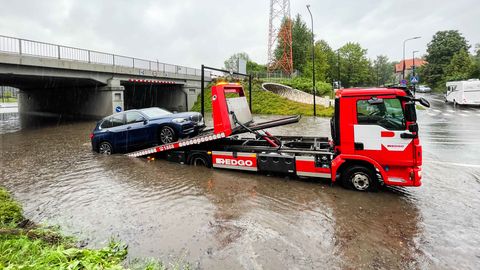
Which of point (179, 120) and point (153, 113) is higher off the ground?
point (153, 113)

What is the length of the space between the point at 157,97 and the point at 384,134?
111ft

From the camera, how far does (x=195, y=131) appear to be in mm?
10414

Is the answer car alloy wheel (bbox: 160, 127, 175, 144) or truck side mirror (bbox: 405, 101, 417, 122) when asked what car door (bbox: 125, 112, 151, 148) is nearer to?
car alloy wheel (bbox: 160, 127, 175, 144)

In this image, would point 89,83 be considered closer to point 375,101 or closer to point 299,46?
point 375,101

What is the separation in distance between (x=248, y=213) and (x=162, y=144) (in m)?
5.38

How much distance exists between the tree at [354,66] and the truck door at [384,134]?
68.8 metres

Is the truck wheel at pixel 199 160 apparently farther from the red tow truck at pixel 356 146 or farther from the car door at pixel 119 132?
the car door at pixel 119 132

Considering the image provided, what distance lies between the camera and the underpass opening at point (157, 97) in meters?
35.4

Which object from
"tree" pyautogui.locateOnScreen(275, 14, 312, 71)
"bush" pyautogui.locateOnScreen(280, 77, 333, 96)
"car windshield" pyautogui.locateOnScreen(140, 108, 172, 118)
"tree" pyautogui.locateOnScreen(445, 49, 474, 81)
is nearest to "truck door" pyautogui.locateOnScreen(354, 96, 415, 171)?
"car windshield" pyautogui.locateOnScreen(140, 108, 172, 118)

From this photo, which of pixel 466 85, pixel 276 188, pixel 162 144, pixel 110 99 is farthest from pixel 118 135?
pixel 466 85

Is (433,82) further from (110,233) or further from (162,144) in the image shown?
(110,233)

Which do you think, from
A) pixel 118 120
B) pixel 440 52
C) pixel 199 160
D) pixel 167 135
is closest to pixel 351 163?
pixel 199 160

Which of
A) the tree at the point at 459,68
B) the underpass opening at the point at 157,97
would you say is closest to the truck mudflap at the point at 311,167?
the underpass opening at the point at 157,97

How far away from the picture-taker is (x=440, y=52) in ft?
214
